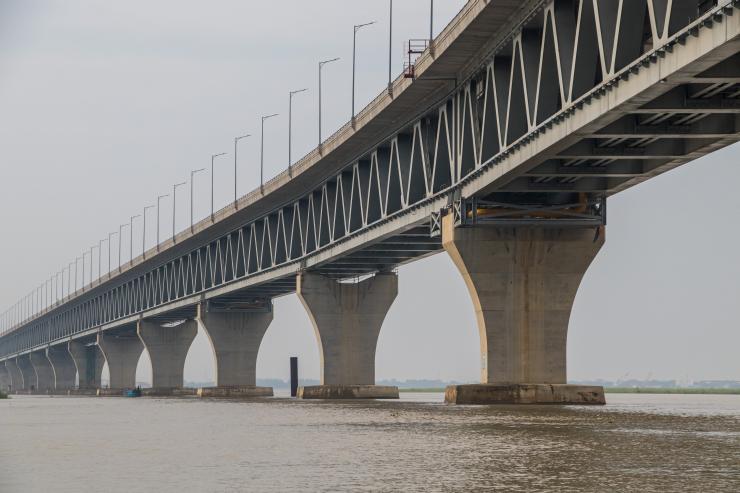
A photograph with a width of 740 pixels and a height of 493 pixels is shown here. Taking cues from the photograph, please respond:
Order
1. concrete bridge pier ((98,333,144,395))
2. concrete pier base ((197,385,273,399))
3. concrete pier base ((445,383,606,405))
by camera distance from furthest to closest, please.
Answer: concrete bridge pier ((98,333,144,395)) < concrete pier base ((197,385,273,399)) < concrete pier base ((445,383,606,405))

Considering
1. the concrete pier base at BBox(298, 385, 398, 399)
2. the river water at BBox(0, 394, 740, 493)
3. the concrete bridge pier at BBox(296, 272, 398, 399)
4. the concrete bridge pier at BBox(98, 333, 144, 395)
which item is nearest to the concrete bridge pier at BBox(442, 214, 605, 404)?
the river water at BBox(0, 394, 740, 493)

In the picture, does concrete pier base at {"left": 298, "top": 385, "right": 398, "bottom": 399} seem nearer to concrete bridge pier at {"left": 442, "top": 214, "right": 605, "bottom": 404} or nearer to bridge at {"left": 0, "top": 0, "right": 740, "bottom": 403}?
bridge at {"left": 0, "top": 0, "right": 740, "bottom": 403}

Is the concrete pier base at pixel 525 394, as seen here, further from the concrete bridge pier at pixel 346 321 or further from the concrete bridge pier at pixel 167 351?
the concrete bridge pier at pixel 167 351

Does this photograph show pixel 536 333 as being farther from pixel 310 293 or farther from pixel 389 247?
pixel 310 293

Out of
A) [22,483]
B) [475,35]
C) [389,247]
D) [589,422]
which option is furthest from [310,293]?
[22,483]

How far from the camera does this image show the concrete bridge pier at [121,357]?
16838cm

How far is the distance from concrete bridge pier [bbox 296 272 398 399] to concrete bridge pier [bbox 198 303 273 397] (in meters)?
29.5

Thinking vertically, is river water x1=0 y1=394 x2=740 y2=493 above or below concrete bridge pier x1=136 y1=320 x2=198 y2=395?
below

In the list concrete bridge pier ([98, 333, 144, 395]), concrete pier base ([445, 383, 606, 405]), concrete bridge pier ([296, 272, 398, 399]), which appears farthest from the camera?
concrete bridge pier ([98, 333, 144, 395])

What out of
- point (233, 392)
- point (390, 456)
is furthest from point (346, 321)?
point (390, 456)

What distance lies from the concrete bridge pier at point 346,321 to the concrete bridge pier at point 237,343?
29497 mm

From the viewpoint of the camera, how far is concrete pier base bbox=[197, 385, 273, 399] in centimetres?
10925

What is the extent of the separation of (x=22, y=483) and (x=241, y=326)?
311ft

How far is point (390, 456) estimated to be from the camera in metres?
25.6
